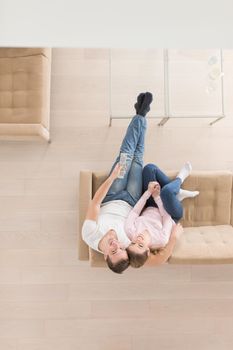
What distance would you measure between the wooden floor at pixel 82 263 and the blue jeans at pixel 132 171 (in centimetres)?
47

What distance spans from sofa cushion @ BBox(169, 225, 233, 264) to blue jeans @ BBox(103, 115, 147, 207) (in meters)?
0.48

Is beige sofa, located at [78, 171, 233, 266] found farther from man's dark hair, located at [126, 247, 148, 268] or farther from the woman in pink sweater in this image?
man's dark hair, located at [126, 247, 148, 268]

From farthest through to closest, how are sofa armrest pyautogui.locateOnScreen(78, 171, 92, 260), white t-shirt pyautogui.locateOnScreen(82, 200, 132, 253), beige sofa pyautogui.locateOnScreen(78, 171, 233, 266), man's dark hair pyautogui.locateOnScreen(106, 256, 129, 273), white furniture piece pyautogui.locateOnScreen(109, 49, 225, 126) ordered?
white furniture piece pyautogui.locateOnScreen(109, 49, 225, 126)
sofa armrest pyautogui.locateOnScreen(78, 171, 92, 260)
beige sofa pyautogui.locateOnScreen(78, 171, 233, 266)
white t-shirt pyautogui.locateOnScreen(82, 200, 132, 253)
man's dark hair pyautogui.locateOnScreen(106, 256, 129, 273)

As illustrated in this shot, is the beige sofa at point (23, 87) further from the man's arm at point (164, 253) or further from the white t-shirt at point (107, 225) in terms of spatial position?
the man's arm at point (164, 253)

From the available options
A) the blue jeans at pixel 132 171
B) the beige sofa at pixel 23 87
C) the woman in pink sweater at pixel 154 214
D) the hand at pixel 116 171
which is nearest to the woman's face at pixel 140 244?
the woman in pink sweater at pixel 154 214

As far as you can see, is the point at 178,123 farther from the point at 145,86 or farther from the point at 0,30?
the point at 0,30

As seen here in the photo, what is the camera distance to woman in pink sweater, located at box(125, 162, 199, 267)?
96.2 inches

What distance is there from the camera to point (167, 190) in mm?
2588

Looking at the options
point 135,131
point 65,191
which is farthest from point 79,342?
point 135,131

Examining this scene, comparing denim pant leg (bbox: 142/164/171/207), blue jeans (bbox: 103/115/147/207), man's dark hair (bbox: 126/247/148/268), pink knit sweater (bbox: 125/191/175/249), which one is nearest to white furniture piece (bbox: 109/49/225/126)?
blue jeans (bbox: 103/115/147/207)

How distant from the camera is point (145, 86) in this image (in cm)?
332

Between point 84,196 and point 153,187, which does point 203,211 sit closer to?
point 153,187

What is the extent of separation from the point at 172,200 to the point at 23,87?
139cm

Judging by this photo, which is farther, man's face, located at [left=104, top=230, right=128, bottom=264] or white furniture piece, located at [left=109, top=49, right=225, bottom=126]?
white furniture piece, located at [left=109, top=49, right=225, bottom=126]
